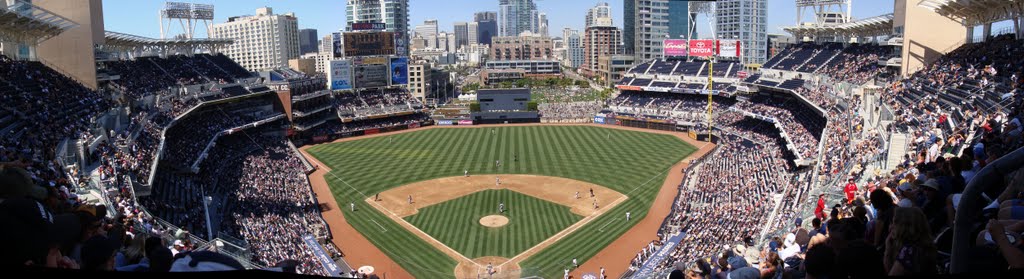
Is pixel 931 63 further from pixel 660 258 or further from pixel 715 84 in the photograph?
pixel 715 84

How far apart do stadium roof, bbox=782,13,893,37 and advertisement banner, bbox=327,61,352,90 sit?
4218cm

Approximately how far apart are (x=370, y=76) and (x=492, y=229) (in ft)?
147

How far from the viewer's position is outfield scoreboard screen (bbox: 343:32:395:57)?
69.0 metres

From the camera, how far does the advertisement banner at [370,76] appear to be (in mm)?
68625

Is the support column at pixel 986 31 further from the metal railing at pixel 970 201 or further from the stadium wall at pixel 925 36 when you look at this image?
the metal railing at pixel 970 201

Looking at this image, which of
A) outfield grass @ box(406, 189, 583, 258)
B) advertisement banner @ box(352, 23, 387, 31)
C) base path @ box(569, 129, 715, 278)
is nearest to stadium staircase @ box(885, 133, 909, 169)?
base path @ box(569, 129, 715, 278)

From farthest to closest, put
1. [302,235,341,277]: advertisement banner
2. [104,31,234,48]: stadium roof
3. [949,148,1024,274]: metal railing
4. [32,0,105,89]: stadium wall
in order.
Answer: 1. [104,31,234,48]: stadium roof
2. [32,0,105,89]: stadium wall
3. [302,235,341,277]: advertisement banner
4. [949,148,1024,274]: metal railing

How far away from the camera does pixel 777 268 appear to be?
344 inches

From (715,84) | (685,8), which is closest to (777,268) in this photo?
(715,84)

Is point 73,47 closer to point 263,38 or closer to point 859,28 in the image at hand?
point 859,28

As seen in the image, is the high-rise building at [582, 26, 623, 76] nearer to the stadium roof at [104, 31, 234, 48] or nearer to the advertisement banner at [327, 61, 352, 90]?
the advertisement banner at [327, 61, 352, 90]

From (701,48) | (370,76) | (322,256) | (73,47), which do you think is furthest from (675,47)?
(322,256)

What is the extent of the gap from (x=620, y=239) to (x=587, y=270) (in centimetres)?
397

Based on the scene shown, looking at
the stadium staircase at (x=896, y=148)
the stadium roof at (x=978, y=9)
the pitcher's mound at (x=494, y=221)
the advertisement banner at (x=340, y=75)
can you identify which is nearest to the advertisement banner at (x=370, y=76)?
the advertisement banner at (x=340, y=75)
